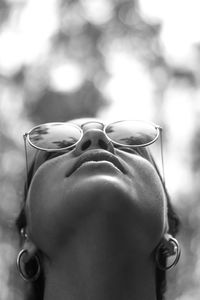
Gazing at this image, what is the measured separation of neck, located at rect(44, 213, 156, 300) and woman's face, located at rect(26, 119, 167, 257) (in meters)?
0.02

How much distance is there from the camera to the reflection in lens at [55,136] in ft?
9.70

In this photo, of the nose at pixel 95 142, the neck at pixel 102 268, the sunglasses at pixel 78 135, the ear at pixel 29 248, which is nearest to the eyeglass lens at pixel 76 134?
the sunglasses at pixel 78 135

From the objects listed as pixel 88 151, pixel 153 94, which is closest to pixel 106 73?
pixel 153 94

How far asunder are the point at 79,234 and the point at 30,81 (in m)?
9.58

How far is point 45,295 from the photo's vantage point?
276 cm

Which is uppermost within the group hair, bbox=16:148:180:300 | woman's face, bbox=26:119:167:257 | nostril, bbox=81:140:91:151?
nostril, bbox=81:140:91:151

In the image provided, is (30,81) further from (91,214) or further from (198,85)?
(91,214)

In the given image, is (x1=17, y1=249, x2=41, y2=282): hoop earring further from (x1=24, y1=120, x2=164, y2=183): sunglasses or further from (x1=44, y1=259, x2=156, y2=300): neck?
(x1=24, y1=120, x2=164, y2=183): sunglasses

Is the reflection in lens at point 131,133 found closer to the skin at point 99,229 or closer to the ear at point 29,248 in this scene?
the skin at point 99,229

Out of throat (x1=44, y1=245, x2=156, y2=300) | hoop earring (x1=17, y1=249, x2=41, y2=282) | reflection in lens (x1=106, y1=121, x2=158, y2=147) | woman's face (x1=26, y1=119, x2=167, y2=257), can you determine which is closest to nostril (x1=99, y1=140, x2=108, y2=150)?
woman's face (x1=26, y1=119, x2=167, y2=257)

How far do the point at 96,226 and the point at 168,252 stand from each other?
1.70 feet

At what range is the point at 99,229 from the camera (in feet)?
8.28

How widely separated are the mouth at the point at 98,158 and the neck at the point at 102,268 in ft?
0.94

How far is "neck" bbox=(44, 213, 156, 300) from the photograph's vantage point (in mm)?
2529
